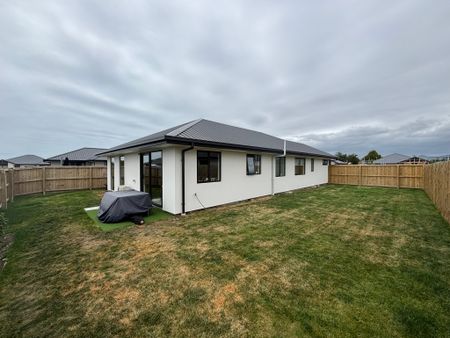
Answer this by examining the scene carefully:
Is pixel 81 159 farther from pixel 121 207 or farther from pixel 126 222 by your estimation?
pixel 126 222

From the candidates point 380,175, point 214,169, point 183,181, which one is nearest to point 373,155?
point 380,175

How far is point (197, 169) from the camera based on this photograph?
7426mm

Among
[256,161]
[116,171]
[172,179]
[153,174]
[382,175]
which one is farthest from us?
[382,175]

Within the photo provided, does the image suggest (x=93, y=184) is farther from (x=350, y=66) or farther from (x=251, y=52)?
(x=350, y=66)

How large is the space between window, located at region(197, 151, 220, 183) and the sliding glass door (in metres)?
1.56

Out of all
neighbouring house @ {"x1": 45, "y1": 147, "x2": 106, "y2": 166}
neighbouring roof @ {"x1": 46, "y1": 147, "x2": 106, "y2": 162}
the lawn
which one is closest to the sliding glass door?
the lawn

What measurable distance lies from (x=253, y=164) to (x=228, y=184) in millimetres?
2059

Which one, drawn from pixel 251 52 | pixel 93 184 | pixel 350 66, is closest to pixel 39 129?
pixel 93 184

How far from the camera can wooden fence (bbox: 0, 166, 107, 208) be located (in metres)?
10.6

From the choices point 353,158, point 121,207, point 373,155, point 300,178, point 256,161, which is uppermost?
point 373,155

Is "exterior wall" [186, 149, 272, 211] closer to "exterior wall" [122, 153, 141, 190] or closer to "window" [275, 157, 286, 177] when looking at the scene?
"window" [275, 157, 286, 177]

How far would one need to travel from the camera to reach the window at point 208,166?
752 cm

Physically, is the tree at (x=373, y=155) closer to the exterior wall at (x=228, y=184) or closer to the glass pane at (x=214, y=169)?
the exterior wall at (x=228, y=184)

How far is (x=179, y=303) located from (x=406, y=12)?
31.3 feet
